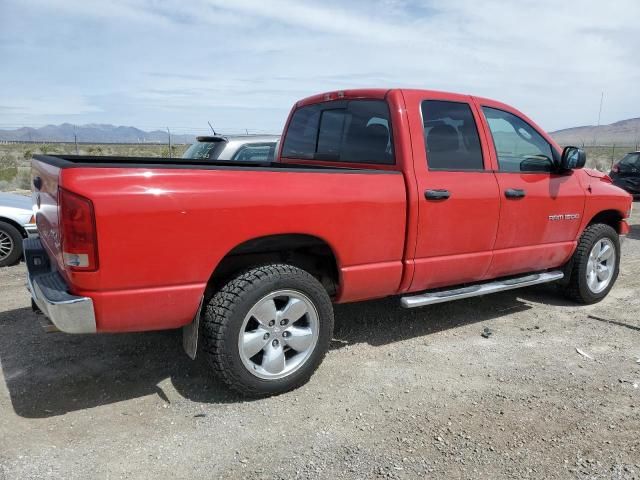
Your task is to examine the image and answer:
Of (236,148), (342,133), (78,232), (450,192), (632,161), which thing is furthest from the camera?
(632,161)

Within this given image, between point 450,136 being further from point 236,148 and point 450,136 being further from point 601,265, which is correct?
point 236,148

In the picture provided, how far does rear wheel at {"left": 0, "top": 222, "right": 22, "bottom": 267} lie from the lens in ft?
22.3

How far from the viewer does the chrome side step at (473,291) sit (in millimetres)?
4082

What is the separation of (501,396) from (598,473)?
2.77 feet

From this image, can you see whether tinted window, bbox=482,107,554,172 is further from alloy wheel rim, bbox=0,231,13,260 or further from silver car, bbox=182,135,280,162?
alloy wheel rim, bbox=0,231,13,260

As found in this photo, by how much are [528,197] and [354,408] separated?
2.38m

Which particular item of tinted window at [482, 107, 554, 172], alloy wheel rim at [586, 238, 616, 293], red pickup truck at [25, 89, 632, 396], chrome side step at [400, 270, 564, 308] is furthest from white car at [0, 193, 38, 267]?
alloy wheel rim at [586, 238, 616, 293]

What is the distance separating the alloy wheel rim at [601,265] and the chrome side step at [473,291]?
0.49 metres

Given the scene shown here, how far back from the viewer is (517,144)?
479 cm

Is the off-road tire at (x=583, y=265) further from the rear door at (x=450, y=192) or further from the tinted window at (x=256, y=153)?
the tinted window at (x=256, y=153)

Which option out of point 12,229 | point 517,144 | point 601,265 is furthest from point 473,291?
point 12,229

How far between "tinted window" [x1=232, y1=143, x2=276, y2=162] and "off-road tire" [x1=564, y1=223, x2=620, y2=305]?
12.7 feet

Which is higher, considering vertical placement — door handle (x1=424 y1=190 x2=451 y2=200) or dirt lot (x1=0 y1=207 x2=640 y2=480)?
door handle (x1=424 y1=190 x2=451 y2=200)

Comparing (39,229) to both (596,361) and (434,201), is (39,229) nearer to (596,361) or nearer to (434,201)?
(434,201)
